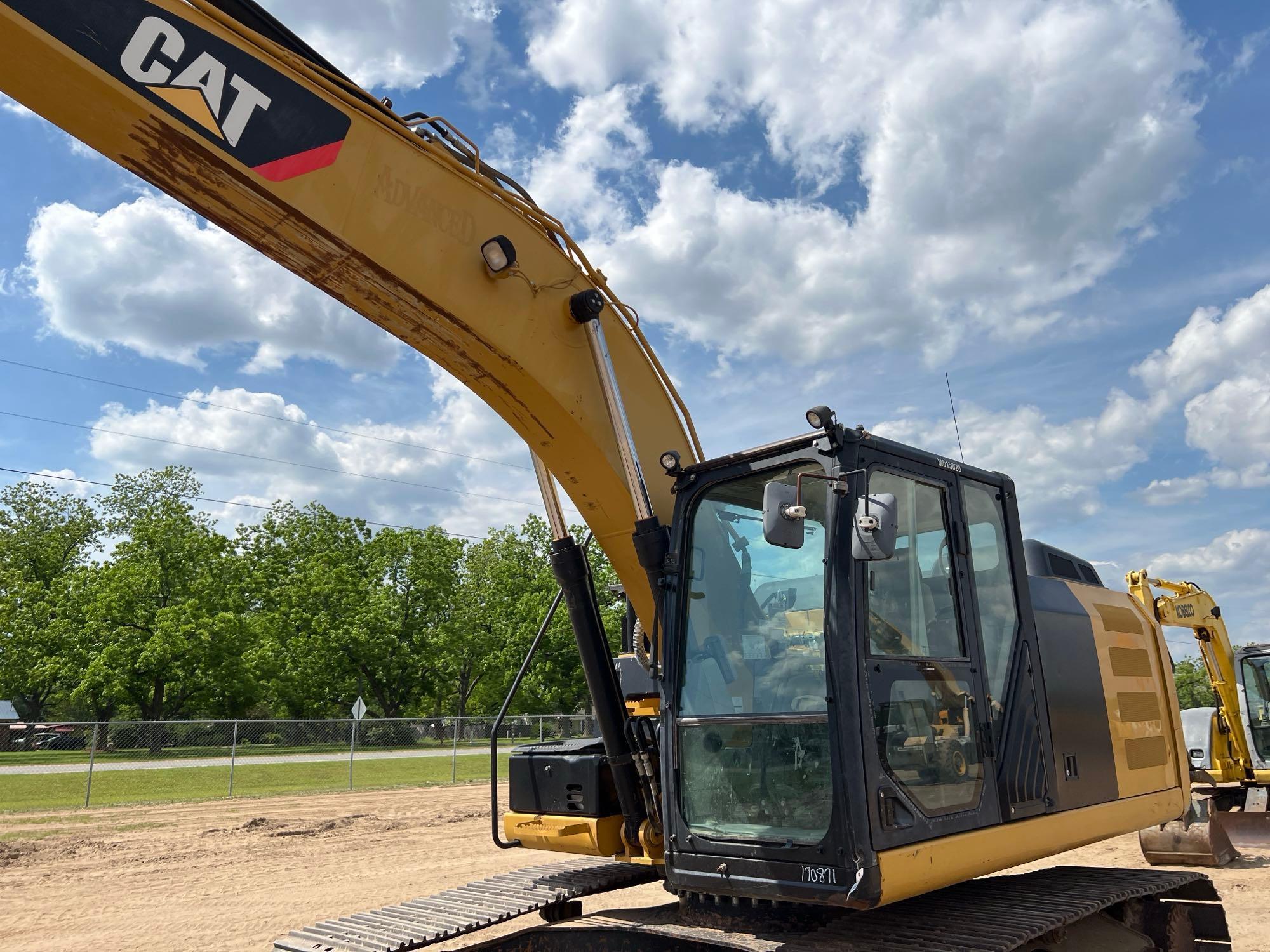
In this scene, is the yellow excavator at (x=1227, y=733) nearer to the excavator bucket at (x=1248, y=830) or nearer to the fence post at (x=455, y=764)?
the excavator bucket at (x=1248, y=830)

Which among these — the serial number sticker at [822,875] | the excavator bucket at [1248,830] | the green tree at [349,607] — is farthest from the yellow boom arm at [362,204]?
the green tree at [349,607]

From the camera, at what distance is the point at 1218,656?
38.8ft

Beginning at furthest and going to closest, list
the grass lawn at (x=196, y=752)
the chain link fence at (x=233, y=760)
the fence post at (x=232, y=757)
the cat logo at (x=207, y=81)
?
1. the grass lawn at (x=196, y=752)
2. the chain link fence at (x=233, y=760)
3. the fence post at (x=232, y=757)
4. the cat logo at (x=207, y=81)

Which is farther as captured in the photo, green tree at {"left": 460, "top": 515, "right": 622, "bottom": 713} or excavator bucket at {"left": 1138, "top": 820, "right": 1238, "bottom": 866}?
green tree at {"left": 460, "top": 515, "right": 622, "bottom": 713}

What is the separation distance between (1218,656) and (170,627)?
34.1 meters

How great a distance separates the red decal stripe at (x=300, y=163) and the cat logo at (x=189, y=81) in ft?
0.49

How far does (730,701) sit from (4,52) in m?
3.60

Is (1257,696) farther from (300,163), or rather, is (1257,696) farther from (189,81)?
(189,81)

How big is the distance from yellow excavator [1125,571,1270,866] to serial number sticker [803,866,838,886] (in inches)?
338

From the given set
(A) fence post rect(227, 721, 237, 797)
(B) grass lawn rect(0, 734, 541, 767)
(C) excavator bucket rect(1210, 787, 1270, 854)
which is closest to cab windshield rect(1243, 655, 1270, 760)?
(C) excavator bucket rect(1210, 787, 1270, 854)

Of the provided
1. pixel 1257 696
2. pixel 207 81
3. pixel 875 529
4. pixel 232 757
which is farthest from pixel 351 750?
pixel 875 529

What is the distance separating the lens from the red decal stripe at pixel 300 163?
12.3ft

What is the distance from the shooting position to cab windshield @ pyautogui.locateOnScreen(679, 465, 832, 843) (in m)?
3.80

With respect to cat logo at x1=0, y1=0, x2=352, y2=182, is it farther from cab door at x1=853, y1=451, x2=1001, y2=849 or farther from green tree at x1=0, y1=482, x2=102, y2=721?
green tree at x1=0, y1=482, x2=102, y2=721
